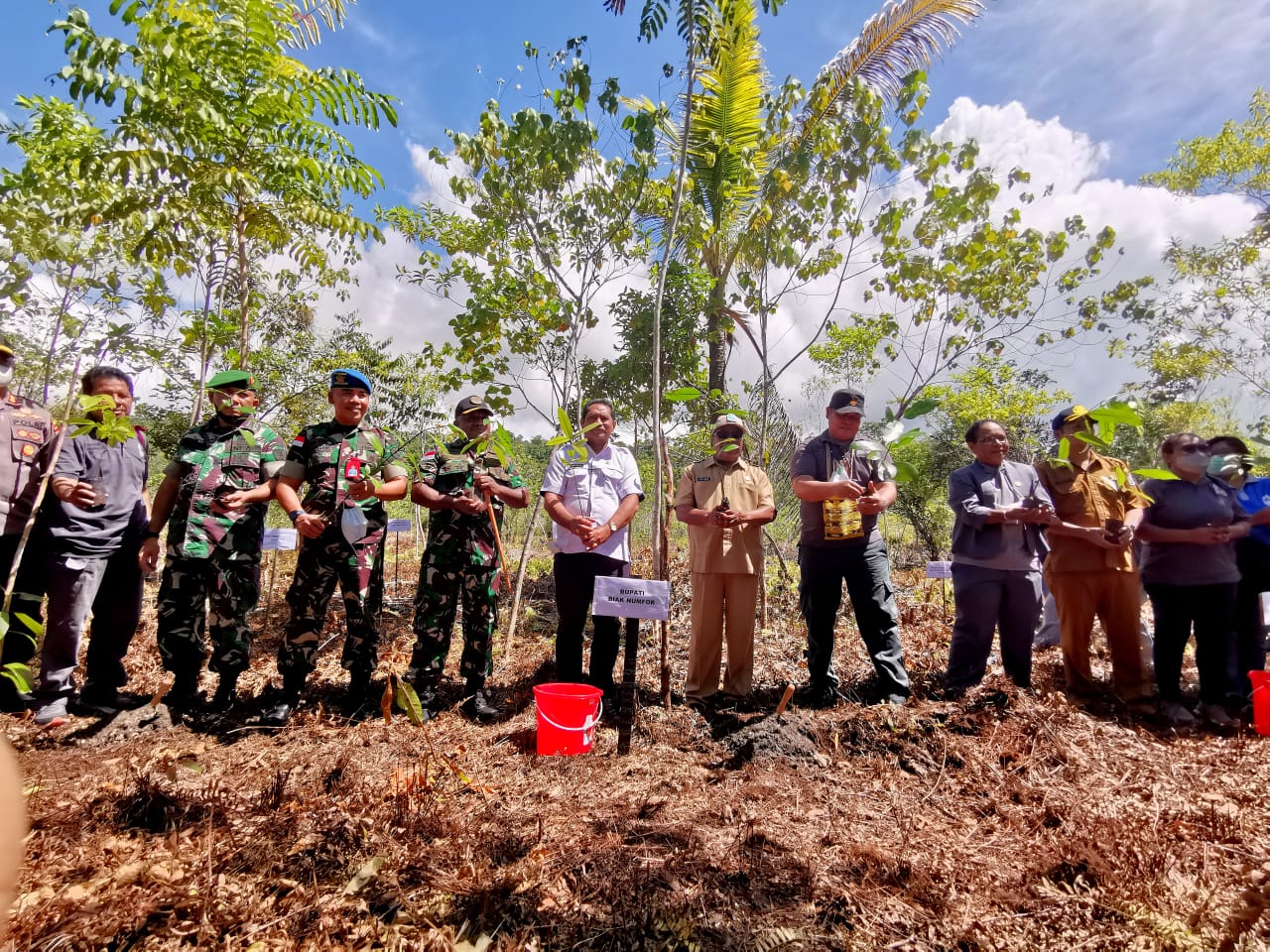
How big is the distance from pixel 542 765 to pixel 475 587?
46.5 inches

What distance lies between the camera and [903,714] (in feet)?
10.7

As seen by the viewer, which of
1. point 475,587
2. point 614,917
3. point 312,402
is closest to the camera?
point 614,917

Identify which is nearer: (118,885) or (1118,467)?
(118,885)

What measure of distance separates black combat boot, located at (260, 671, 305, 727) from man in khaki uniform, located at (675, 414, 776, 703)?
2367 mm

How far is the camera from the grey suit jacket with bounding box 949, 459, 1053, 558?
145 inches

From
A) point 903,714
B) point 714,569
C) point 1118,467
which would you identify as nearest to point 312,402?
point 714,569

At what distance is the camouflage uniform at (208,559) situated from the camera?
10.9ft

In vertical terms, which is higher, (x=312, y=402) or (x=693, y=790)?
(x=312, y=402)

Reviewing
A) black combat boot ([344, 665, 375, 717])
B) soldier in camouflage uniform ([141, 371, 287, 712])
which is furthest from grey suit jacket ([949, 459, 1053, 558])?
soldier in camouflage uniform ([141, 371, 287, 712])

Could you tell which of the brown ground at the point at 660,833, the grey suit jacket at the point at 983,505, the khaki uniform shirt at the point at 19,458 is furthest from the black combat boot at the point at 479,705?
the grey suit jacket at the point at 983,505

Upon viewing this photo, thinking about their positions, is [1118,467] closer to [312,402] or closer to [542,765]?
[542,765]

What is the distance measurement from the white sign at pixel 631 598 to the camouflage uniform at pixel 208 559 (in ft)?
6.90

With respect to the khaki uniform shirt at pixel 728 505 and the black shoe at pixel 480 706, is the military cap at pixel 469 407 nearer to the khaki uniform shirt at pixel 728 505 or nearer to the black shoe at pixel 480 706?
the khaki uniform shirt at pixel 728 505

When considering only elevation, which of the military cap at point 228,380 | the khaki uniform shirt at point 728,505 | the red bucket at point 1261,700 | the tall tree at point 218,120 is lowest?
the red bucket at point 1261,700
